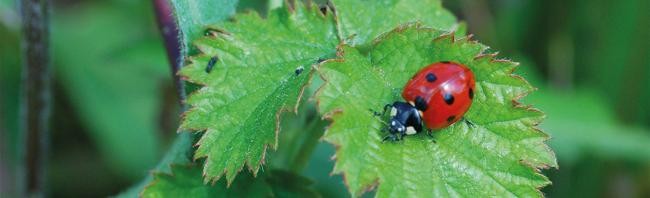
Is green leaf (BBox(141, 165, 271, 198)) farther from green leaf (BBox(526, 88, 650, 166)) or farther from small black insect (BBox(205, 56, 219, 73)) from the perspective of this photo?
green leaf (BBox(526, 88, 650, 166))

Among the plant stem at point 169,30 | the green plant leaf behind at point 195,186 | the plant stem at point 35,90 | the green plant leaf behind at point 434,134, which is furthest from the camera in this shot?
the plant stem at point 35,90

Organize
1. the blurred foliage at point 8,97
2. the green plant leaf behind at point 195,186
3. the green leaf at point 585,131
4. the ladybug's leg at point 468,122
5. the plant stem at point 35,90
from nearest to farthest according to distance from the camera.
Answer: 1. the ladybug's leg at point 468,122
2. the green plant leaf behind at point 195,186
3. the plant stem at point 35,90
4. the green leaf at point 585,131
5. the blurred foliage at point 8,97

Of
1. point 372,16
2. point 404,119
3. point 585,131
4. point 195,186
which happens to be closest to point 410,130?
point 404,119

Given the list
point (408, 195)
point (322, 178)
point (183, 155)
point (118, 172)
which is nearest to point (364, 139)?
point (408, 195)

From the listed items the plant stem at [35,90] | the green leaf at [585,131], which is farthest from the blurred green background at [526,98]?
the plant stem at [35,90]

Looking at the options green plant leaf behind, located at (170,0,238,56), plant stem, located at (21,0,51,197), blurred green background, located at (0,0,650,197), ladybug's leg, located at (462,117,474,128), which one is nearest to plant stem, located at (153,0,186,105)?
green plant leaf behind, located at (170,0,238,56)

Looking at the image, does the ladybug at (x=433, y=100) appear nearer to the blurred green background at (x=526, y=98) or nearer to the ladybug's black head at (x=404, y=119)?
the ladybug's black head at (x=404, y=119)

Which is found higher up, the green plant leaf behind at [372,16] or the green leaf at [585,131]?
the green plant leaf behind at [372,16]

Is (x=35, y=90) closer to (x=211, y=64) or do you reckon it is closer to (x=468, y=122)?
(x=211, y=64)
